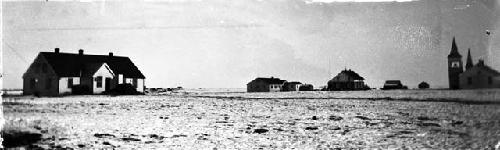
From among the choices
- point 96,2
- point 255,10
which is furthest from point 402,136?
point 96,2

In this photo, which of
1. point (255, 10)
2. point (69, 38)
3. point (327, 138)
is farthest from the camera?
point (69, 38)

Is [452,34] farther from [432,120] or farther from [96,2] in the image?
[96,2]

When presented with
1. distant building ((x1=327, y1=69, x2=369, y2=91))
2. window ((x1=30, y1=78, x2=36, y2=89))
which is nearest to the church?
distant building ((x1=327, y1=69, x2=369, y2=91))

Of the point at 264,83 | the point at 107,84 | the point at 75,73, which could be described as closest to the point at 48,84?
the point at 75,73

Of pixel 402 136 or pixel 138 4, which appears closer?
pixel 402 136

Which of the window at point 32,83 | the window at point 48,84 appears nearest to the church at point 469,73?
the window at point 32,83

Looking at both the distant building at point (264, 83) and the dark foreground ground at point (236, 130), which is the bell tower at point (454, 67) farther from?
the distant building at point (264, 83)

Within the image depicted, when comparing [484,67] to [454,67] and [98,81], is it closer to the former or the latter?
[454,67]
